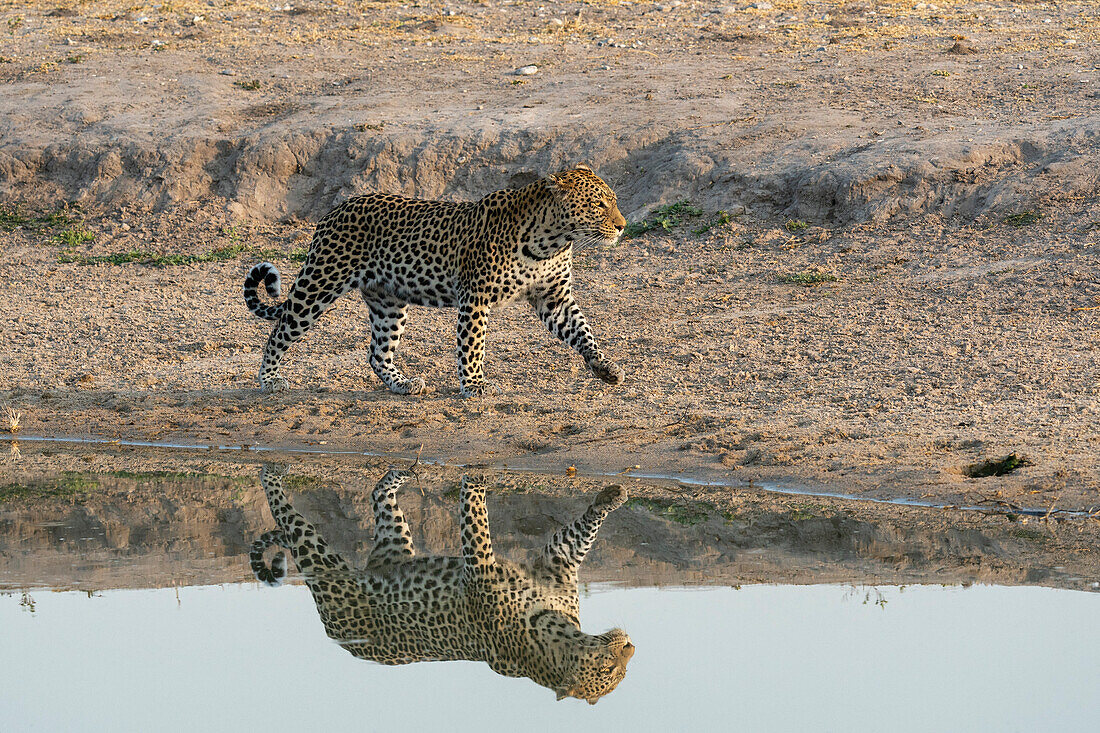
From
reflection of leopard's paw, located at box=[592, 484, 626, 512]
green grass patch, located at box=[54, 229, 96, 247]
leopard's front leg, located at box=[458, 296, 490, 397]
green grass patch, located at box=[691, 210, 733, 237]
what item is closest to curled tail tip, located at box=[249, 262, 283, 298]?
leopard's front leg, located at box=[458, 296, 490, 397]

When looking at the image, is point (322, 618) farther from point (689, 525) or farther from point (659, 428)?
point (659, 428)

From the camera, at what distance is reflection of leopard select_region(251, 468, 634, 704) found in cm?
607

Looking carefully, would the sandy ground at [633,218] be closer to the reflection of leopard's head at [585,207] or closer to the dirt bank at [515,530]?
the dirt bank at [515,530]

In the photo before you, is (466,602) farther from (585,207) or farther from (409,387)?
(409,387)

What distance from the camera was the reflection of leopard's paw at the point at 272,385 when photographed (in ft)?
35.0

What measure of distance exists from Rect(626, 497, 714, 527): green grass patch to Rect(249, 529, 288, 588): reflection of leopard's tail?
2036mm

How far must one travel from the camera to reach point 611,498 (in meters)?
8.30

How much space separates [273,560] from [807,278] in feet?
21.5

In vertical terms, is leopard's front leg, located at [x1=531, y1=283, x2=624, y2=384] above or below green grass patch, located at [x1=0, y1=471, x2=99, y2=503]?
above

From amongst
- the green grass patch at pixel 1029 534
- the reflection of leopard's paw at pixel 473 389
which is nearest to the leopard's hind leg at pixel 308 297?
the reflection of leopard's paw at pixel 473 389

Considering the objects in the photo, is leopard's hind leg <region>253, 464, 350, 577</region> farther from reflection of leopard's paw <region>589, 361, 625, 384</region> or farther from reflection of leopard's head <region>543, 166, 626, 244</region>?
reflection of leopard's head <region>543, 166, 626, 244</region>

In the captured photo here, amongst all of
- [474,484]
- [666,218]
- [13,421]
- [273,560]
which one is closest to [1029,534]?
[474,484]

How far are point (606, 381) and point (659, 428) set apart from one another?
941mm

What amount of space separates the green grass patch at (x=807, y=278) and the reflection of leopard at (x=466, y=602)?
4816mm
